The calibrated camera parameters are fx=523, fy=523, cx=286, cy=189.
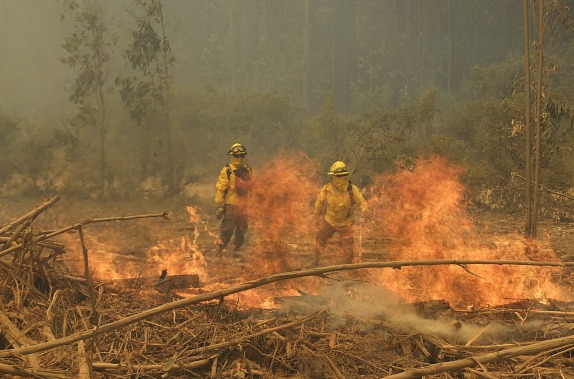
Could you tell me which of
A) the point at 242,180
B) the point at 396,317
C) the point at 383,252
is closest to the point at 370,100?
the point at 383,252

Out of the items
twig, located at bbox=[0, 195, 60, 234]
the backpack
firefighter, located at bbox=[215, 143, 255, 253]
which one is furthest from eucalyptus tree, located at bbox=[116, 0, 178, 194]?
twig, located at bbox=[0, 195, 60, 234]

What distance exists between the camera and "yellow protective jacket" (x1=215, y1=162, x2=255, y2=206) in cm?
918

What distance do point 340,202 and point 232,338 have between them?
4.52 metres

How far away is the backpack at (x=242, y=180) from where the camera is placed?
924cm

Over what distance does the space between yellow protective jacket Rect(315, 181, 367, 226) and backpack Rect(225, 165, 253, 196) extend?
1.43 meters

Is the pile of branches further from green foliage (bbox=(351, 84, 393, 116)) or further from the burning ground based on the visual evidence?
green foliage (bbox=(351, 84, 393, 116))

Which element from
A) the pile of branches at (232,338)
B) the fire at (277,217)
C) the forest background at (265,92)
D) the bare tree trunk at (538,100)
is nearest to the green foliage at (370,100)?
the forest background at (265,92)

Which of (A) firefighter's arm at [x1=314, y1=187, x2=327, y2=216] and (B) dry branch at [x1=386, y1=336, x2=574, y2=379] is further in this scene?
→ (A) firefighter's arm at [x1=314, y1=187, x2=327, y2=216]

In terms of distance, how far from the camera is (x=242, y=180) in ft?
30.4

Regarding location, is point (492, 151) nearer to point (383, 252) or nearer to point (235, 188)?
point (383, 252)

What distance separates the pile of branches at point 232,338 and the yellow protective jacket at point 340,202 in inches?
126

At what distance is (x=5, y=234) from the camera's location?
5012 millimetres

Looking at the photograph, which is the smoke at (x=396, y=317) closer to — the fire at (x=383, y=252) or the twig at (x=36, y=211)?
the fire at (x=383, y=252)

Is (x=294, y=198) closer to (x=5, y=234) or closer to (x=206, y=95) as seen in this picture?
(x=5, y=234)
